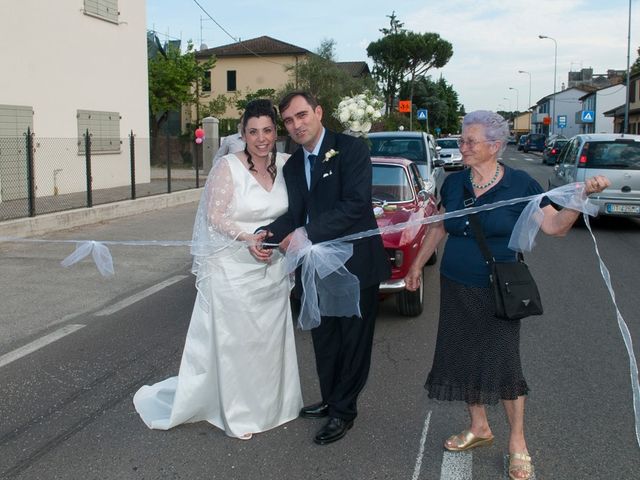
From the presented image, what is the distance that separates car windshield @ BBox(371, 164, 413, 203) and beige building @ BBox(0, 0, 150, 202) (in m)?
8.27

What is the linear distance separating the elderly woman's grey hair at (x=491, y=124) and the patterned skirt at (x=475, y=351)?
0.79 meters

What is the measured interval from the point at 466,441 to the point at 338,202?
153 centimetres

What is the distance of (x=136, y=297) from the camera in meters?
7.80

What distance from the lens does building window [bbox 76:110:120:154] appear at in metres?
18.0

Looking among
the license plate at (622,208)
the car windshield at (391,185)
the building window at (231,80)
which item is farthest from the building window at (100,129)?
the building window at (231,80)

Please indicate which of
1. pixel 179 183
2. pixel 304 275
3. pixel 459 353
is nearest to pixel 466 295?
pixel 459 353

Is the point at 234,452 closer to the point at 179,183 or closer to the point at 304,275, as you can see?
the point at 304,275

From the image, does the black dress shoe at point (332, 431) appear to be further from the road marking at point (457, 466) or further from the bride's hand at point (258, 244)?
the bride's hand at point (258, 244)

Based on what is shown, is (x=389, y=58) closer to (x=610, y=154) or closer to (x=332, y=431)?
(x=610, y=154)

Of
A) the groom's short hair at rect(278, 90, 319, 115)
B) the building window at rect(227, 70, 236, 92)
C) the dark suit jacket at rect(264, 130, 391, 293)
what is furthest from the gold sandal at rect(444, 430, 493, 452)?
the building window at rect(227, 70, 236, 92)

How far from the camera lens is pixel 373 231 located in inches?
158

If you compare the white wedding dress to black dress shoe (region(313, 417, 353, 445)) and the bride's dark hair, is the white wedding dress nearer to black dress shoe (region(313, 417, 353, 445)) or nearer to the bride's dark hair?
the bride's dark hair

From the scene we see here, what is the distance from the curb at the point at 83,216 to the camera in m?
11.8

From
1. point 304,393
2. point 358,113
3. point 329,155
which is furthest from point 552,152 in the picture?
point 329,155
